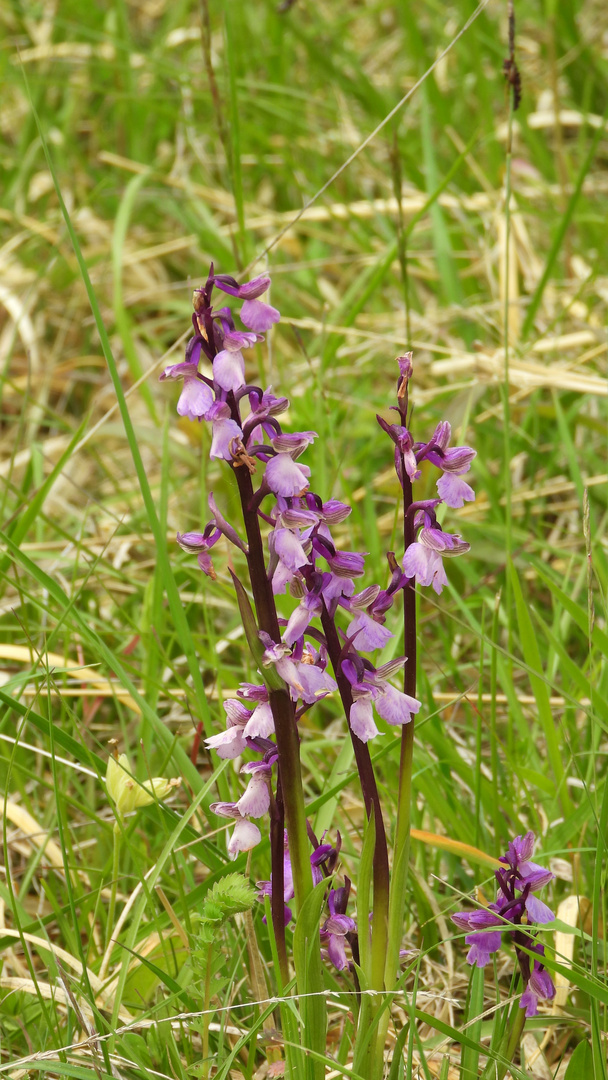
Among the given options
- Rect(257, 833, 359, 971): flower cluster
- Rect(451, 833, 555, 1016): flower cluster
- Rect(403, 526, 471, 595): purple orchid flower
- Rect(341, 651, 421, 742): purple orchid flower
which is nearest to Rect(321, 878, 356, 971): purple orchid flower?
Rect(257, 833, 359, 971): flower cluster

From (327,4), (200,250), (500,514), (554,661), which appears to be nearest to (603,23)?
(327,4)

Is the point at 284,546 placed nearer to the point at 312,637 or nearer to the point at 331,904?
the point at 312,637

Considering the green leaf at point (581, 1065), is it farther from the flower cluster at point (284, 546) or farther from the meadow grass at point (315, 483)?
the flower cluster at point (284, 546)

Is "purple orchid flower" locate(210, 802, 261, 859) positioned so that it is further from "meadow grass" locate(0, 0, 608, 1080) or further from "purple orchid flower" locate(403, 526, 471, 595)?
"purple orchid flower" locate(403, 526, 471, 595)

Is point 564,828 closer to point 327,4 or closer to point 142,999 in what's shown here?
point 142,999

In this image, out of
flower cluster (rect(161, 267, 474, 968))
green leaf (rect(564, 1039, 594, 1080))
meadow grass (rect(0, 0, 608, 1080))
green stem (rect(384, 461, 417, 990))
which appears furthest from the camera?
meadow grass (rect(0, 0, 608, 1080))

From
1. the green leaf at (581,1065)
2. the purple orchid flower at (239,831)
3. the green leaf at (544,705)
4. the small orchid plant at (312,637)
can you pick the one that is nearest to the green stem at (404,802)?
the small orchid plant at (312,637)
